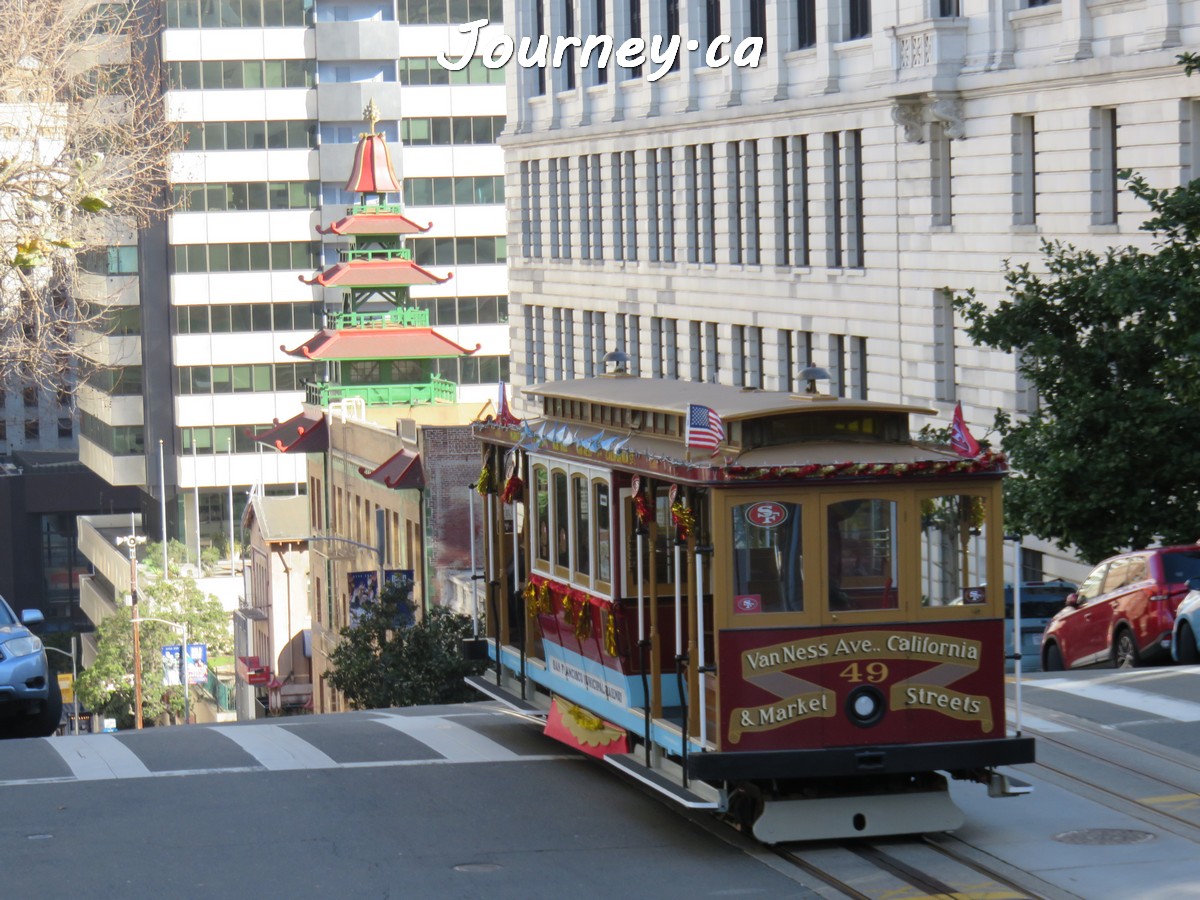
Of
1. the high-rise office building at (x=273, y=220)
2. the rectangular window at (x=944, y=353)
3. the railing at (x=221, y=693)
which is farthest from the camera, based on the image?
the high-rise office building at (x=273, y=220)

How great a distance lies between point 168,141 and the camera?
3119 cm

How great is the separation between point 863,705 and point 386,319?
52413 millimetres

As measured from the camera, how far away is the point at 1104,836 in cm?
1408

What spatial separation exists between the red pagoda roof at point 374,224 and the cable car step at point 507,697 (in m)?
45.8

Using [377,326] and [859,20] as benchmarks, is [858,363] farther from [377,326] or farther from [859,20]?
[377,326]

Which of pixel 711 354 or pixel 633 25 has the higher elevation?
pixel 633 25

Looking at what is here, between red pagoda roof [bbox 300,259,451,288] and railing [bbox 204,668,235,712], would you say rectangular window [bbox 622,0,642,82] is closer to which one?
red pagoda roof [bbox 300,259,451,288]

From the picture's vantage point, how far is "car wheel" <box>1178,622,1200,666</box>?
22031 mm

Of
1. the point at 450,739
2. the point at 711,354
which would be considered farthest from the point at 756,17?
the point at 450,739

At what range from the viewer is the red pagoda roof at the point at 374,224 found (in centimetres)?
6506

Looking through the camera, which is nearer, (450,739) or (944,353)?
(450,739)

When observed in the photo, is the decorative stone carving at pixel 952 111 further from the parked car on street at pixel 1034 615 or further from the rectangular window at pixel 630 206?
the rectangular window at pixel 630 206

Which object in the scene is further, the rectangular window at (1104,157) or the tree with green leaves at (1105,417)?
the rectangular window at (1104,157)

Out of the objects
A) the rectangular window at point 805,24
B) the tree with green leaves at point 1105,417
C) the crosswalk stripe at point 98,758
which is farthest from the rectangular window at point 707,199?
the crosswalk stripe at point 98,758
